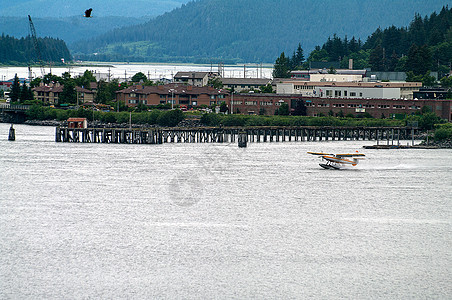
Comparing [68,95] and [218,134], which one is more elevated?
[68,95]

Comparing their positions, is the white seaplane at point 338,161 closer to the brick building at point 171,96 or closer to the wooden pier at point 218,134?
the wooden pier at point 218,134

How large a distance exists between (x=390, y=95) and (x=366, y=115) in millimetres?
7562

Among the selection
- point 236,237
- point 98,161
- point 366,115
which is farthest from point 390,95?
point 236,237

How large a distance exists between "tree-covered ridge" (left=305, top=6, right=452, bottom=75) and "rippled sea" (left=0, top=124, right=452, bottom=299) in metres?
84.4

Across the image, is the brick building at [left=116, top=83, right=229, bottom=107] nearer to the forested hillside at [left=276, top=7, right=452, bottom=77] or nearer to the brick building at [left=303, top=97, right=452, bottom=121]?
the brick building at [left=303, top=97, right=452, bottom=121]

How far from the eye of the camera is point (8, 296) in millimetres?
31156

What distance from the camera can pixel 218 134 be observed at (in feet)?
302

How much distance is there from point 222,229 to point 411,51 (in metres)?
118

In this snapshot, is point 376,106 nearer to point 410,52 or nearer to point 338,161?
point 338,161

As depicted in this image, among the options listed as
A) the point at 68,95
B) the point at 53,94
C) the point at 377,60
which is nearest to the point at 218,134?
the point at 68,95

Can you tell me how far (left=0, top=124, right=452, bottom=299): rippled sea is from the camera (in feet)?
108

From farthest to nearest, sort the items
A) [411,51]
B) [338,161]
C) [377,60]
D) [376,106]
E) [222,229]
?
[377,60] < [411,51] < [376,106] < [338,161] < [222,229]

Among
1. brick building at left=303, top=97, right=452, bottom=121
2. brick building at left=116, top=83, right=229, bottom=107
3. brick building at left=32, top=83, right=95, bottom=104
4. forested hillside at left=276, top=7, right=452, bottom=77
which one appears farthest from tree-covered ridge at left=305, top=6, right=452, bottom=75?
brick building at left=32, top=83, right=95, bottom=104

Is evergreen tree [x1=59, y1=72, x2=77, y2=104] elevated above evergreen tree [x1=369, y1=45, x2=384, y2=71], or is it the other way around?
evergreen tree [x1=369, y1=45, x2=384, y2=71]
